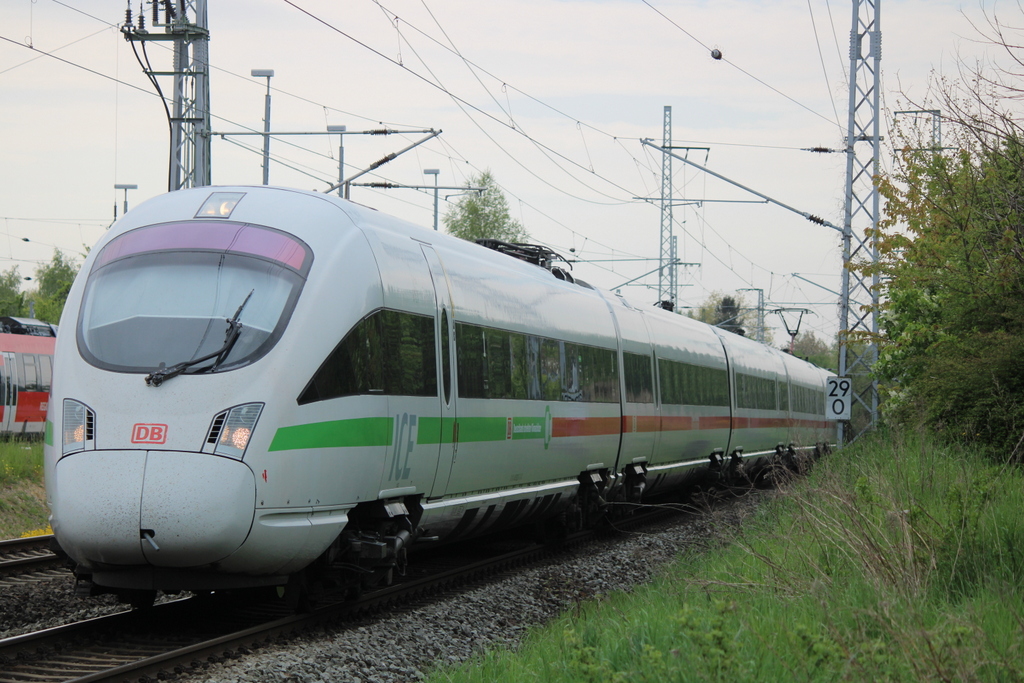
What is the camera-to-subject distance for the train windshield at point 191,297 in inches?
291

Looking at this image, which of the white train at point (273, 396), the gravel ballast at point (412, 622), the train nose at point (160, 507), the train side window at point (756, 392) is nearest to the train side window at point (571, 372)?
the white train at point (273, 396)

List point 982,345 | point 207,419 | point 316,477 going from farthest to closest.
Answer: point 982,345
point 316,477
point 207,419

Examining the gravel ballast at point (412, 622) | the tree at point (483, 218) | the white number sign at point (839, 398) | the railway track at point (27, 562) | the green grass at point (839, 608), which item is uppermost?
the tree at point (483, 218)

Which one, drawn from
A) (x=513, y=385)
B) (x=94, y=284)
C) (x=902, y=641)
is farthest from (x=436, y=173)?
(x=902, y=641)

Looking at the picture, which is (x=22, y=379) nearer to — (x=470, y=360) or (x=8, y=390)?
(x=8, y=390)

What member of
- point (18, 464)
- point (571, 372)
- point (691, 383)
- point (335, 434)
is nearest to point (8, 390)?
point (18, 464)

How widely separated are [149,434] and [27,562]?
4.25 m

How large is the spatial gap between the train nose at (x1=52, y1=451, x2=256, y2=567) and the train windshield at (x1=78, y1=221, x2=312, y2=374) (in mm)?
651

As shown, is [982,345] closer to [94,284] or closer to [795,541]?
[795,541]

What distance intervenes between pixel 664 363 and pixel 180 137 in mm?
8088

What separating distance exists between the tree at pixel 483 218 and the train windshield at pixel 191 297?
47.0 m

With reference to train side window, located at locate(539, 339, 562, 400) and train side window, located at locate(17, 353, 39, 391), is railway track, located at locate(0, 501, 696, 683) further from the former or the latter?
train side window, located at locate(17, 353, 39, 391)

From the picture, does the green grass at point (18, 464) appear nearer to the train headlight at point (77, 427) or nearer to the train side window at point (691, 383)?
the train side window at point (691, 383)

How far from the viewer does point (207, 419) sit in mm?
7062
